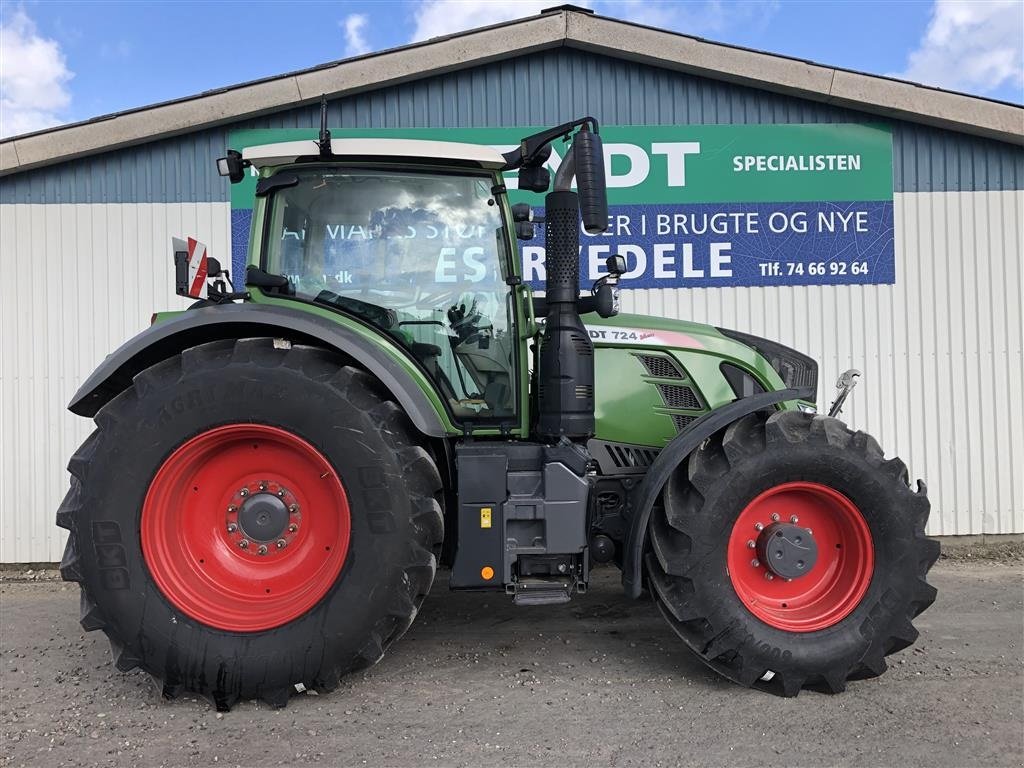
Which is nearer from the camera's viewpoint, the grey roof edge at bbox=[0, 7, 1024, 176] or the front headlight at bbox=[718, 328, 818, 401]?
the front headlight at bbox=[718, 328, 818, 401]

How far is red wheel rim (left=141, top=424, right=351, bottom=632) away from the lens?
3.03 meters

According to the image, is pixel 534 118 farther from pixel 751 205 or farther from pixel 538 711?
pixel 538 711

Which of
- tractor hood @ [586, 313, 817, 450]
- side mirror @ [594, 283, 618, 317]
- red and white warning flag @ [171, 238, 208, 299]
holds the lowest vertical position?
tractor hood @ [586, 313, 817, 450]

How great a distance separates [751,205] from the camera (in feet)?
19.4

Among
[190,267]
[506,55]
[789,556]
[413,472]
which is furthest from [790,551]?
[506,55]

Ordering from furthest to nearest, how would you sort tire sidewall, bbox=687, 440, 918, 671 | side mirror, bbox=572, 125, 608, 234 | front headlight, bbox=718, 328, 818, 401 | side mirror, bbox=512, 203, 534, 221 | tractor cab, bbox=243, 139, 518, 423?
front headlight, bbox=718, 328, 818, 401, side mirror, bbox=512, 203, 534, 221, tractor cab, bbox=243, 139, 518, 423, tire sidewall, bbox=687, 440, 918, 671, side mirror, bbox=572, 125, 608, 234

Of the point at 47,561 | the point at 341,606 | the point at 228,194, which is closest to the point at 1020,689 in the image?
the point at 341,606

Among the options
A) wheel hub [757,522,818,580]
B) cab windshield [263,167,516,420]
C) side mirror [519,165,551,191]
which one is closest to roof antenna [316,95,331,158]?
cab windshield [263,167,516,420]

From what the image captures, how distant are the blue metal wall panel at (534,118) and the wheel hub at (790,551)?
12.8 feet

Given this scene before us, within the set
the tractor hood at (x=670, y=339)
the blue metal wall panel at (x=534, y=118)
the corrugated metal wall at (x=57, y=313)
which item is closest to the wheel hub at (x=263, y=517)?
the tractor hood at (x=670, y=339)

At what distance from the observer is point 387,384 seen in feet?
9.95

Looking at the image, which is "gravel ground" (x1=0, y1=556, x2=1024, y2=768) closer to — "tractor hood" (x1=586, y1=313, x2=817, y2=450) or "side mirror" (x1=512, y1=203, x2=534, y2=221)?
"tractor hood" (x1=586, y1=313, x2=817, y2=450)

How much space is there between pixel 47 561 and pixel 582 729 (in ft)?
16.2

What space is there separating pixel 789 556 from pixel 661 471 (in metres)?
0.72
